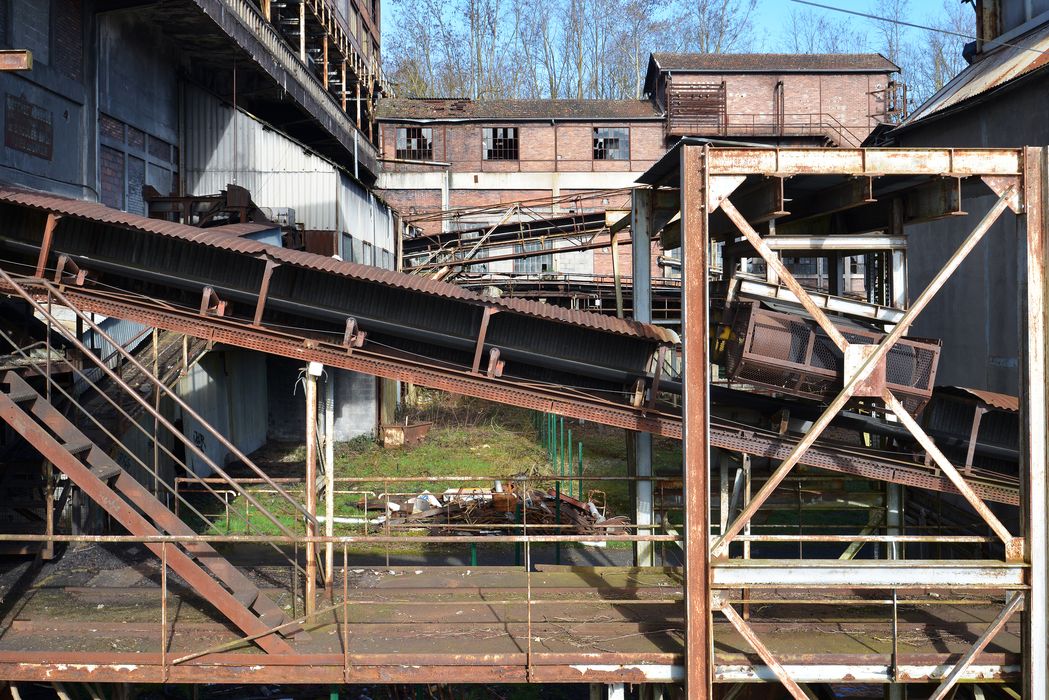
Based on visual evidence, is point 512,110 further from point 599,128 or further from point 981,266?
point 981,266

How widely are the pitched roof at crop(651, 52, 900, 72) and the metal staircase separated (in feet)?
104

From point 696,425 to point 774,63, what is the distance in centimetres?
3386

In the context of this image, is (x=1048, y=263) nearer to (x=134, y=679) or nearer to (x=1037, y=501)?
(x=1037, y=501)

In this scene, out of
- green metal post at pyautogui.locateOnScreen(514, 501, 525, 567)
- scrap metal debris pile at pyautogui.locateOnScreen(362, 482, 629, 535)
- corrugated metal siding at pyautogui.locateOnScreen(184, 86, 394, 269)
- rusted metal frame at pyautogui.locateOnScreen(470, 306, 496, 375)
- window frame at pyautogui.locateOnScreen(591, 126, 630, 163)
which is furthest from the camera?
window frame at pyautogui.locateOnScreen(591, 126, 630, 163)

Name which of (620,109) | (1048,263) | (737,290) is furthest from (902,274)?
(620,109)

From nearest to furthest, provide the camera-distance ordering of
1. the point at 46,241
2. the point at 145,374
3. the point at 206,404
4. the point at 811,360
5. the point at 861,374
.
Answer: the point at 861,374
the point at 145,374
the point at 46,241
the point at 811,360
the point at 206,404

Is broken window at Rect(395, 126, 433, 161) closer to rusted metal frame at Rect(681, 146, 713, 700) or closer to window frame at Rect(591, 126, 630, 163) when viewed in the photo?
window frame at Rect(591, 126, 630, 163)

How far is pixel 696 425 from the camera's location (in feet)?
22.3

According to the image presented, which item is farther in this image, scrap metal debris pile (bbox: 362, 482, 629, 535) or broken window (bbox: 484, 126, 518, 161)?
broken window (bbox: 484, 126, 518, 161)

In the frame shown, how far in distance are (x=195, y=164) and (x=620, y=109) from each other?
2210 cm

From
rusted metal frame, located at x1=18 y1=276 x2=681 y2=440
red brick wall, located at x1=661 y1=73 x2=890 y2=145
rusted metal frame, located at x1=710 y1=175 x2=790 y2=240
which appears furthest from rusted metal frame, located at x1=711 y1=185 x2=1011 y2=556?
red brick wall, located at x1=661 y1=73 x2=890 y2=145

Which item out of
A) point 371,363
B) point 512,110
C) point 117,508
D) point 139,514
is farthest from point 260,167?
point 512,110

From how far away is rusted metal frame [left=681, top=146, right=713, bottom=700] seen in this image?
6.79 m

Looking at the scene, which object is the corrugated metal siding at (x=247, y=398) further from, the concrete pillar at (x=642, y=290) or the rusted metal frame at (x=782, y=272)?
the rusted metal frame at (x=782, y=272)
